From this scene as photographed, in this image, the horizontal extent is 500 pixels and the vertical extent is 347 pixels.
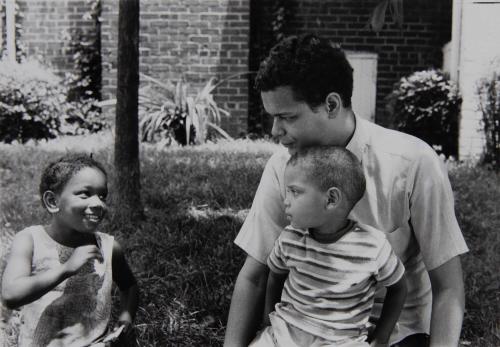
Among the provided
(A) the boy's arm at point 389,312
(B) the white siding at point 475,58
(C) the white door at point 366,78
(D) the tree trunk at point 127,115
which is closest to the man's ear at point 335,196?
(A) the boy's arm at point 389,312

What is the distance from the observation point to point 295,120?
2.27 metres

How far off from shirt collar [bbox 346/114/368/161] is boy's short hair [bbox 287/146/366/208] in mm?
123

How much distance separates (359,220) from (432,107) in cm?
622

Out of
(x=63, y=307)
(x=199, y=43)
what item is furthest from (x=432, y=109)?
(x=63, y=307)

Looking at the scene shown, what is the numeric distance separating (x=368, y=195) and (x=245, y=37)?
754cm

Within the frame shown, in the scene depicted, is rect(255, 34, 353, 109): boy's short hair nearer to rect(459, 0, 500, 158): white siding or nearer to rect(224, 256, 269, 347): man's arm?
rect(224, 256, 269, 347): man's arm

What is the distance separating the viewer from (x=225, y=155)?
6.88 meters

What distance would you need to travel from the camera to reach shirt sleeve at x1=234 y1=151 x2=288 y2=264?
95.3 inches

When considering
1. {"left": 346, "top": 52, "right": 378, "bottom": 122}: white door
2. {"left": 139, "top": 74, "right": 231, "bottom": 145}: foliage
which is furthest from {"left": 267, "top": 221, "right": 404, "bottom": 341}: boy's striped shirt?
{"left": 346, "top": 52, "right": 378, "bottom": 122}: white door

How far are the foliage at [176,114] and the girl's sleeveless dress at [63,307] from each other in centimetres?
595

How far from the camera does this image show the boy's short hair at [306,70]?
2.25 m

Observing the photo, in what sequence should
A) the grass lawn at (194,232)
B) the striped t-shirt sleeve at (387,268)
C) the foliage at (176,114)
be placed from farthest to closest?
the foliage at (176,114)
the grass lawn at (194,232)
the striped t-shirt sleeve at (387,268)

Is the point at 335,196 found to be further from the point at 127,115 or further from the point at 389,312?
the point at 127,115

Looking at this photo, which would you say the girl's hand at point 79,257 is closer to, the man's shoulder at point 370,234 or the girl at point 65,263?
the girl at point 65,263
